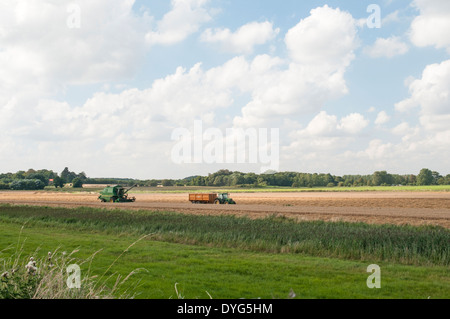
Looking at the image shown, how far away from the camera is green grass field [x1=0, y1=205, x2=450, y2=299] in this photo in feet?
31.9

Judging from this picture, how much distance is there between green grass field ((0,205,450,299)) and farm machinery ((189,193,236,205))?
33968 mm

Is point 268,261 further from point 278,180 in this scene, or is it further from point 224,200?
point 278,180

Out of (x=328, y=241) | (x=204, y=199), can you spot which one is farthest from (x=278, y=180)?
(x=328, y=241)

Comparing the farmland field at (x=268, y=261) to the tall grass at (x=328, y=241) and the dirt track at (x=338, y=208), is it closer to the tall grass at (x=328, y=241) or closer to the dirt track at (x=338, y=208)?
the tall grass at (x=328, y=241)

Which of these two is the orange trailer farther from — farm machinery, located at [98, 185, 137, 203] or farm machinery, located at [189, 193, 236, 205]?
farm machinery, located at [98, 185, 137, 203]

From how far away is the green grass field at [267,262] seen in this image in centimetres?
973

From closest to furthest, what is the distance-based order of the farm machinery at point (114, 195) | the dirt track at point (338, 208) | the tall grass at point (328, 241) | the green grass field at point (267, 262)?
the green grass field at point (267, 262) < the tall grass at point (328, 241) < the dirt track at point (338, 208) < the farm machinery at point (114, 195)

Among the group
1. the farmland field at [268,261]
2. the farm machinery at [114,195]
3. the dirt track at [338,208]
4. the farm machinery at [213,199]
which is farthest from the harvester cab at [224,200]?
the farmland field at [268,261]

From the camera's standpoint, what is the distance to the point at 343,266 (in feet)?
43.3

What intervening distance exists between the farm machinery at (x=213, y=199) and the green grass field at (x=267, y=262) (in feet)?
111
